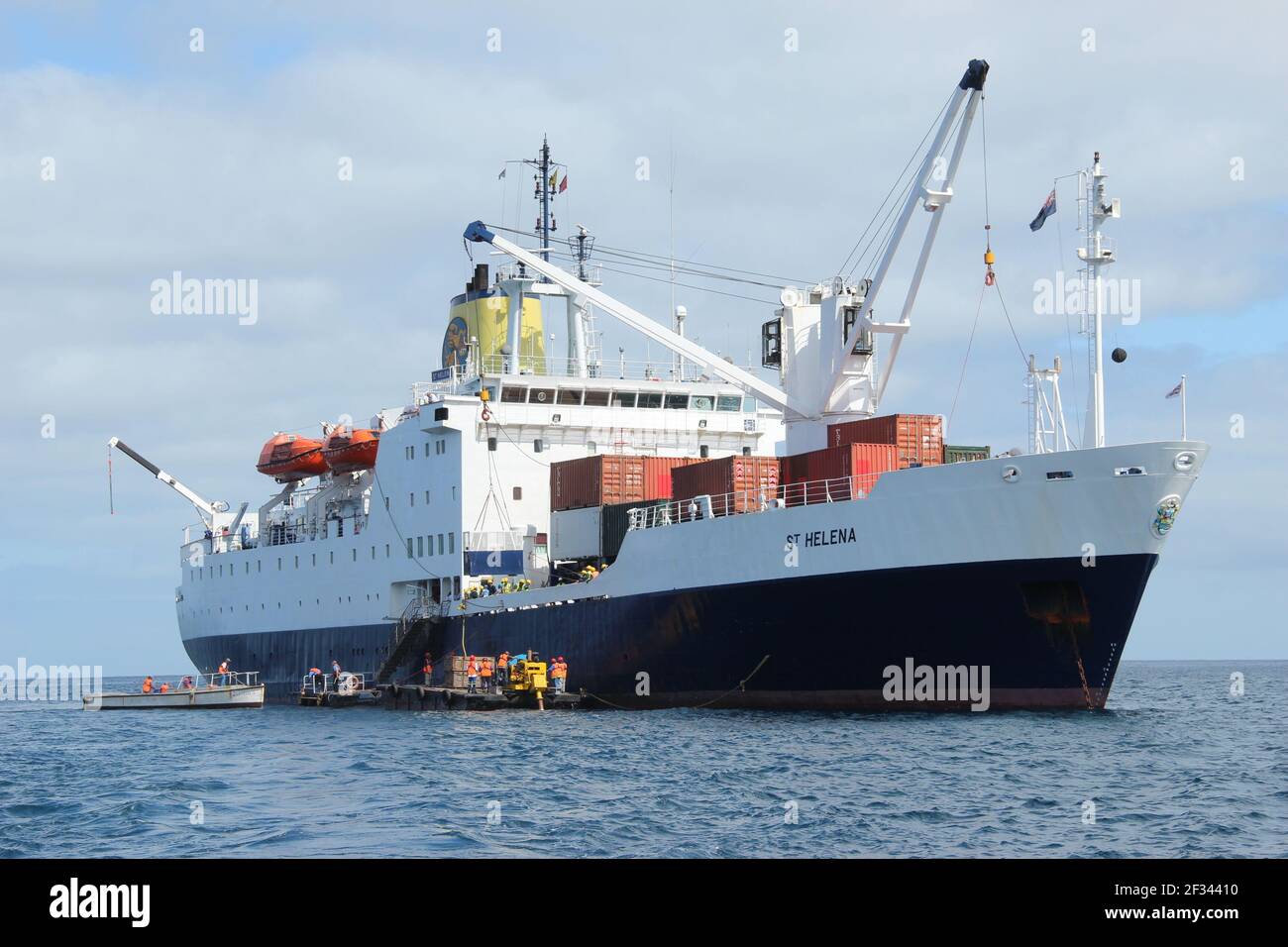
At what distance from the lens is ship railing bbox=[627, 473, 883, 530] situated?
3312 cm

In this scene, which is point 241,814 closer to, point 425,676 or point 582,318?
point 425,676

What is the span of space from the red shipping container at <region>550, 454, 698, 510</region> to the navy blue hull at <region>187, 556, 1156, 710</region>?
3705 millimetres

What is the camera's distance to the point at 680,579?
117 feet

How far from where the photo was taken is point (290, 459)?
5644 centimetres

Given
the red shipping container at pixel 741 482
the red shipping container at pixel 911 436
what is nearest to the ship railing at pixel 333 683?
the red shipping container at pixel 741 482

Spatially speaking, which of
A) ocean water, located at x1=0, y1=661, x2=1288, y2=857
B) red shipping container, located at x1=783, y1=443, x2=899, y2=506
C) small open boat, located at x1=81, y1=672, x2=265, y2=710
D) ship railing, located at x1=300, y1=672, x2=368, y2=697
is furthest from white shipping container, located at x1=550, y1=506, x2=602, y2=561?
small open boat, located at x1=81, y1=672, x2=265, y2=710

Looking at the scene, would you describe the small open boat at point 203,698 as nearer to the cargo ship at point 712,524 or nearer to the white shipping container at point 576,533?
the cargo ship at point 712,524

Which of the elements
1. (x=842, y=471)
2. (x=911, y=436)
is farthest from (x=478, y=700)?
(x=911, y=436)

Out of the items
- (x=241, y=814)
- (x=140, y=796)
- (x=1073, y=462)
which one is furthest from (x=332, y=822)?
(x=1073, y=462)

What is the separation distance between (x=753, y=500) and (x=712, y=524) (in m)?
1.68

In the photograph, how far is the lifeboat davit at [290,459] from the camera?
55.7 m

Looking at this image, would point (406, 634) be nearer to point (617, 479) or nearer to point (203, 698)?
point (617, 479)
